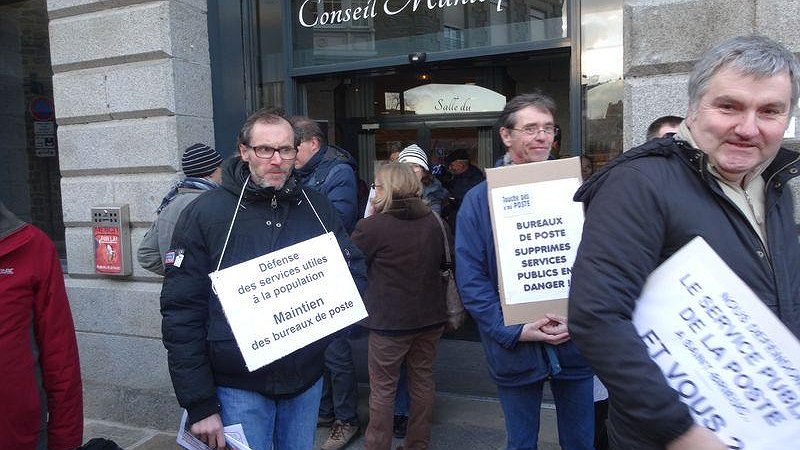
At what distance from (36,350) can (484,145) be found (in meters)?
5.66

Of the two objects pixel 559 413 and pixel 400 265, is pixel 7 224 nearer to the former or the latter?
pixel 400 265

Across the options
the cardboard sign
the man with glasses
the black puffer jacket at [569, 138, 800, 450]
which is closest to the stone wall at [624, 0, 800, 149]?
the man with glasses

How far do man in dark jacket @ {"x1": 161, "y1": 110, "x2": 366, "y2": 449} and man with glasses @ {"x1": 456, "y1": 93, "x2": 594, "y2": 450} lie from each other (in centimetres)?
70

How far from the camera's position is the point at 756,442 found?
1352 millimetres

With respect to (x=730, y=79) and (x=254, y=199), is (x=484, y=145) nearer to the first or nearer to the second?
(x=254, y=199)

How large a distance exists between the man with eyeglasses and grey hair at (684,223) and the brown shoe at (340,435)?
294cm

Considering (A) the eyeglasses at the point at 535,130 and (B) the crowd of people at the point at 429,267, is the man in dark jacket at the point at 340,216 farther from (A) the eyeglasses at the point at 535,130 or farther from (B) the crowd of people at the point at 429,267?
(A) the eyeglasses at the point at 535,130

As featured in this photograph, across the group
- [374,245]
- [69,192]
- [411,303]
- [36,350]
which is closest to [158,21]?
[69,192]

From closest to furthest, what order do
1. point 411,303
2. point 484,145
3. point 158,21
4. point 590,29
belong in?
point 411,303
point 590,29
point 158,21
point 484,145

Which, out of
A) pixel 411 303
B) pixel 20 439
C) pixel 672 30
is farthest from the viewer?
pixel 411 303

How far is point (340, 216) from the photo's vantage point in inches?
165

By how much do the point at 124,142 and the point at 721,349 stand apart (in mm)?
4783

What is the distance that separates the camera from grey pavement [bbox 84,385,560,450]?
4.13 meters

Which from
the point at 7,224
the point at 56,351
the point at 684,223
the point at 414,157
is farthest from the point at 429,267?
the point at 684,223
